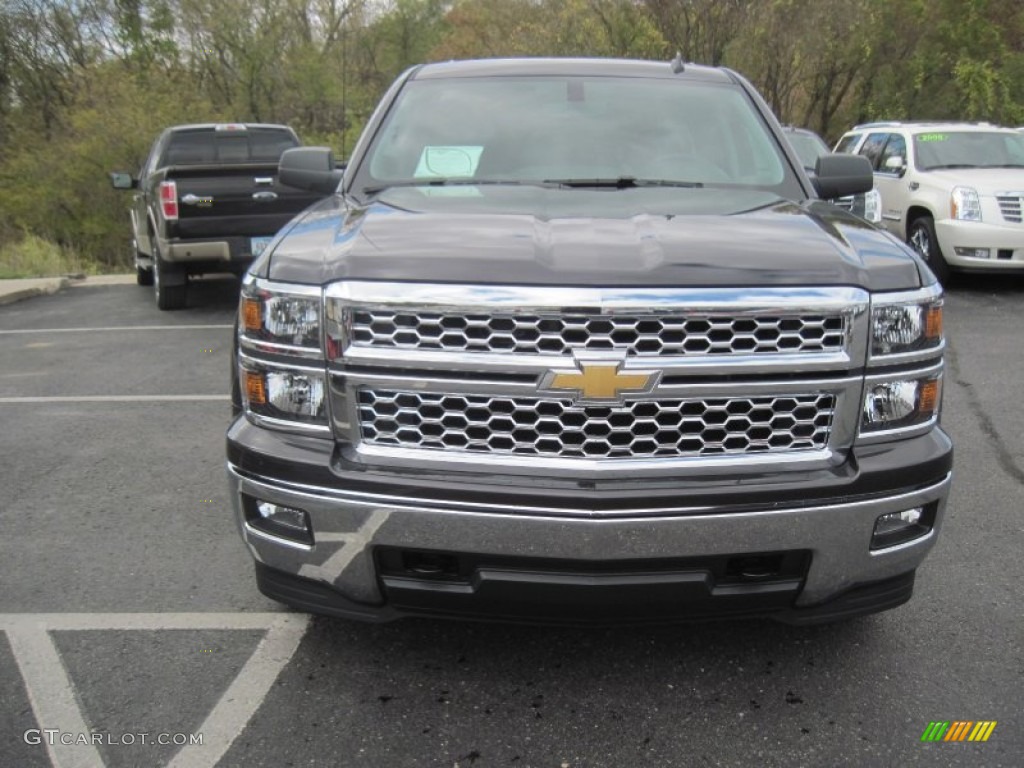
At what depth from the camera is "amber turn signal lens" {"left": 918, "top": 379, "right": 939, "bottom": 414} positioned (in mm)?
2641

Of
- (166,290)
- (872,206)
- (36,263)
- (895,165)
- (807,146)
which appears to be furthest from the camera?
(36,263)

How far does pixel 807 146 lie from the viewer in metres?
12.5

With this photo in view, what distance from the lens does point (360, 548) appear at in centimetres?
251

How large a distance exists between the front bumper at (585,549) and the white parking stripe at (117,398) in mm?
4062

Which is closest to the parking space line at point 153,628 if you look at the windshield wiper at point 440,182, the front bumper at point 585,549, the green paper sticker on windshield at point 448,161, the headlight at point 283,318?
the front bumper at point 585,549

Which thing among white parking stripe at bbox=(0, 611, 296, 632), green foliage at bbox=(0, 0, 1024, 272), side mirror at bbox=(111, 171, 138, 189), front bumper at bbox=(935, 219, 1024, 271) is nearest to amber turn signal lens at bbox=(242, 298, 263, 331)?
white parking stripe at bbox=(0, 611, 296, 632)

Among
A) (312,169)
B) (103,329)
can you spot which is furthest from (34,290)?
(312,169)

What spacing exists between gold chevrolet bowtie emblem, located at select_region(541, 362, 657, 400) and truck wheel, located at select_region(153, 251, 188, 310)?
28.3ft

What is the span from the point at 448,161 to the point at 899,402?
6.70ft

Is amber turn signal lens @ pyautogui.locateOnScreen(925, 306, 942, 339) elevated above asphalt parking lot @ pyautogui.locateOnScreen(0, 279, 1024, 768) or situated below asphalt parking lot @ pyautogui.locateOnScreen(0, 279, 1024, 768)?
above

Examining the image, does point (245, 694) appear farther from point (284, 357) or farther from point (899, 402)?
point (899, 402)

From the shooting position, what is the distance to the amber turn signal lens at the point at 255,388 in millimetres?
2648

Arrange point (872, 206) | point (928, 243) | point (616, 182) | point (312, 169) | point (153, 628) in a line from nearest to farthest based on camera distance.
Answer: point (153, 628)
point (616, 182)
point (312, 169)
point (928, 243)
point (872, 206)

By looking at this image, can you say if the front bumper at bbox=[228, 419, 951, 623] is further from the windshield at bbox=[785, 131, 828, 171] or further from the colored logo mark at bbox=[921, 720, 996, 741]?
the windshield at bbox=[785, 131, 828, 171]
